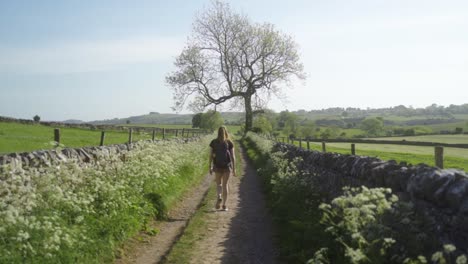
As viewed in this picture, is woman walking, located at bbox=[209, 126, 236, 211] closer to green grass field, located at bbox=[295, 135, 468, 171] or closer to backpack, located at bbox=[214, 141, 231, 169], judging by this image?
backpack, located at bbox=[214, 141, 231, 169]

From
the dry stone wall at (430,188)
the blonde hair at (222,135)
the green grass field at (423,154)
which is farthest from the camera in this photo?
the green grass field at (423,154)

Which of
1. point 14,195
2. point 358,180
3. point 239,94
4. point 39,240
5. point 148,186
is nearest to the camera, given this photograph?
point 39,240

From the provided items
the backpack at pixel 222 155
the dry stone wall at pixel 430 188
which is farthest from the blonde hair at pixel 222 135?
the dry stone wall at pixel 430 188

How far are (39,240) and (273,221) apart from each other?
21.3ft

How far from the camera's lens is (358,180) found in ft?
27.7

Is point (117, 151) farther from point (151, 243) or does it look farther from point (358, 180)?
point (358, 180)

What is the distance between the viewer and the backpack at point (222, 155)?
44.4 ft

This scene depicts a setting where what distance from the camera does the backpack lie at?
44.4 feet

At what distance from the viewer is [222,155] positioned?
1354 cm

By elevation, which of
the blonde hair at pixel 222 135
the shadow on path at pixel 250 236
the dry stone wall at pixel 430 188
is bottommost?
the shadow on path at pixel 250 236

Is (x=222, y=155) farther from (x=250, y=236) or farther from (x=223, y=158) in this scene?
(x=250, y=236)

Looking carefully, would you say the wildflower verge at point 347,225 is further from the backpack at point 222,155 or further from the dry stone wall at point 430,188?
the backpack at point 222,155

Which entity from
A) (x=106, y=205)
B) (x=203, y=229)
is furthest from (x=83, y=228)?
(x=203, y=229)

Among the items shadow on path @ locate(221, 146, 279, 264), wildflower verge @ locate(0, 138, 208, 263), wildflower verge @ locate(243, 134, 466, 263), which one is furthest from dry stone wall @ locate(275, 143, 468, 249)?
wildflower verge @ locate(0, 138, 208, 263)
